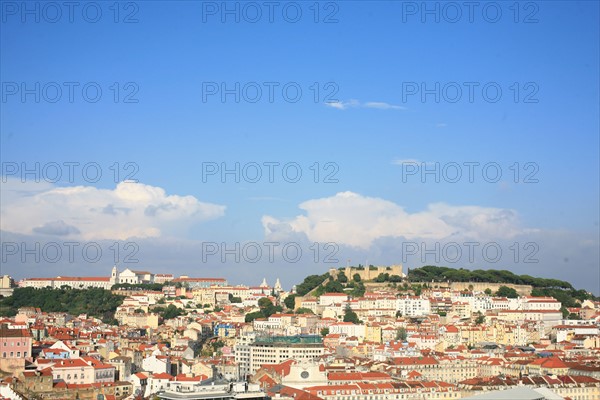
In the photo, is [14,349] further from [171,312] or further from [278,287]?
[278,287]

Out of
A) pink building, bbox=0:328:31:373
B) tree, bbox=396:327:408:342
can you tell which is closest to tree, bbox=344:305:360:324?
tree, bbox=396:327:408:342

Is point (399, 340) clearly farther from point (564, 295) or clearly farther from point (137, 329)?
point (564, 295)

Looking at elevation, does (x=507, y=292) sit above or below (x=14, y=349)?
above

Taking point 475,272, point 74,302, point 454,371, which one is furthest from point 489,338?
point 74,302

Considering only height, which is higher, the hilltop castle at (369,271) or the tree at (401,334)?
the hilltop castle at (369,271)

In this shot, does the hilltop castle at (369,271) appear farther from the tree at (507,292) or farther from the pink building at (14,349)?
the pink building at (14,349)

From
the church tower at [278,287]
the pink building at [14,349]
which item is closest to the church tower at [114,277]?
the church tower at [278,287]

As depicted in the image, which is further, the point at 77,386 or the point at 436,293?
the point at 436,293

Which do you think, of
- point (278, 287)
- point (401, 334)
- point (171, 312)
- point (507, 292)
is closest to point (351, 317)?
point (401, 334)

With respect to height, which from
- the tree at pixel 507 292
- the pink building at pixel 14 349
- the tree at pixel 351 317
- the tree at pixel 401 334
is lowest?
the tree at pixel 401 334
